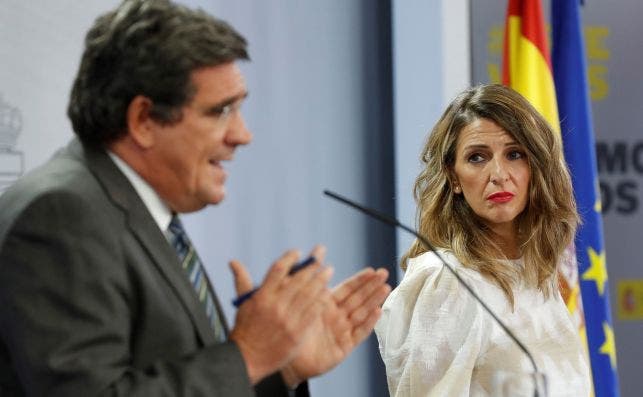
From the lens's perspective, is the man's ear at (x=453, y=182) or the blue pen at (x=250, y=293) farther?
the man's ear at (x=453, y=182)

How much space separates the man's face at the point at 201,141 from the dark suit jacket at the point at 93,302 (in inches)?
2.7

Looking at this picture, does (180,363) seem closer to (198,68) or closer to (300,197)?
(198,68)

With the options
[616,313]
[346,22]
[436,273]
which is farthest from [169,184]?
[616,313]

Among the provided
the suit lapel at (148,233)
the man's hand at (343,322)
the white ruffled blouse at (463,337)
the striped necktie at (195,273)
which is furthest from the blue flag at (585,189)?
the suit lapel at (148,233)

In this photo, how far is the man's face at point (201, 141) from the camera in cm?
168

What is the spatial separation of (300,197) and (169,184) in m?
2.48

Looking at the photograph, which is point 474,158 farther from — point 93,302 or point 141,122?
point 93,302

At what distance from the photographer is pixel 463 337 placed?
258 centimetres

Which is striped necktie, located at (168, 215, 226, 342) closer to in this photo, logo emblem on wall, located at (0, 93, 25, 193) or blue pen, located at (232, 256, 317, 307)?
blue pen, located at (232, 256, 317, 307)

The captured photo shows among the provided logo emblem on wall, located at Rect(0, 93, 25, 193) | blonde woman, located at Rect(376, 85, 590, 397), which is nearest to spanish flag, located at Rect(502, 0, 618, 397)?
blonde woman, located at Rect(376, 85, 590, 397)

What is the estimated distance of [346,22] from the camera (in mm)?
4395

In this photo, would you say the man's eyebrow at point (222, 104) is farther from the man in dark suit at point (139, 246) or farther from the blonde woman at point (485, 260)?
the blonde woman at point (485, 260)

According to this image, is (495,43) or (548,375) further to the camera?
(495,43)

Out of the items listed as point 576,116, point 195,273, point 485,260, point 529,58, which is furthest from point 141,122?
point 576,116
